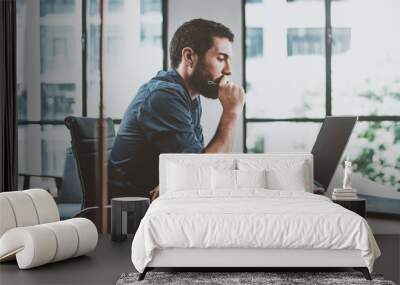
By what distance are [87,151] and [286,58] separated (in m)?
2.38

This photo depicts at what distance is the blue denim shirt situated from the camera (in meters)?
7.05

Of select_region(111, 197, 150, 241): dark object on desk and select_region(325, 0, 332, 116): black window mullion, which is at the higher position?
select_region(325, 0, 332, 116): black window mullion

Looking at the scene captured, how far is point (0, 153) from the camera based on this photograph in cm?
688

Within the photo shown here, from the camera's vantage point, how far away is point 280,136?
708cm

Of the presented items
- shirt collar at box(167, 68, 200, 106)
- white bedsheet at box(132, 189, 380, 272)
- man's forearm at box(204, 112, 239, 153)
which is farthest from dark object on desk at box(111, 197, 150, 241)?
white bedsheet at box(132, 189, 380, 272)

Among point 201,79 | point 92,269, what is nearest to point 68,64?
point 201,79

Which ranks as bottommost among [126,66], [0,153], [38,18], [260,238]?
[260,238]

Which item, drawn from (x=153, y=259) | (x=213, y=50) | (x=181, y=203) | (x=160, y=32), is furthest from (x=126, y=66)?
(x=153, y=259)

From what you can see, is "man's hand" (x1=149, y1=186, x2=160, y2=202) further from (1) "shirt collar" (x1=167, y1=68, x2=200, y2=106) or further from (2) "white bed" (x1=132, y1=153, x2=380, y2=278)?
(2) "white bed" (x1=132, y1=153, x2=380, y2=278)

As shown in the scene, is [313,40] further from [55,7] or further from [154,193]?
[55,7]

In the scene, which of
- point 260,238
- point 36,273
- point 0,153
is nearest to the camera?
point 260,238

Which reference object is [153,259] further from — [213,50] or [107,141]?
[213,50]

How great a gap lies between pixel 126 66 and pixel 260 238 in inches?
125

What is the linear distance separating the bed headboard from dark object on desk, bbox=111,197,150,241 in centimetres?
41
